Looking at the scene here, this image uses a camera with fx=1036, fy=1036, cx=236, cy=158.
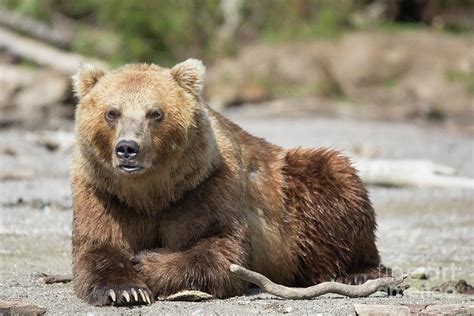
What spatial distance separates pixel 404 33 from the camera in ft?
71.5

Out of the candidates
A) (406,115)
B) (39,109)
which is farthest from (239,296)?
(406,115)

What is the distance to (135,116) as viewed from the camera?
19.0 feet

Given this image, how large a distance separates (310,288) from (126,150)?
132 centimetres

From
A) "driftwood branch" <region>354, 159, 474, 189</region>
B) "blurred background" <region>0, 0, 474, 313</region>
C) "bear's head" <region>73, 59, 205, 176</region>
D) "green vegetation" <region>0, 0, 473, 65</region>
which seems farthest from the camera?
"green vegetation" <region>0, 0, 473, 65</region>

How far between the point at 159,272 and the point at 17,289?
101cm

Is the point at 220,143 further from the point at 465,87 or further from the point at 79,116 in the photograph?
the point at 465,87

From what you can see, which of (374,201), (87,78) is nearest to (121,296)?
(87,78)

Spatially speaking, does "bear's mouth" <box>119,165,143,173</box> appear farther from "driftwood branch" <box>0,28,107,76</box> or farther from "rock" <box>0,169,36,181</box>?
"driftwood branch" <box>0,28,107,76</box>

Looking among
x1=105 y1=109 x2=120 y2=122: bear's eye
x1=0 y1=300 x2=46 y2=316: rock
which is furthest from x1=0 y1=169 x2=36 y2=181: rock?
x1=0 y1=300 x2=46 y2=316: rock

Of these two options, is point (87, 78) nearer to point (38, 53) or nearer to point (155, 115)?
point (155, 115)

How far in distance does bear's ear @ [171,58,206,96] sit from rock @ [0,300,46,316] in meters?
1.63

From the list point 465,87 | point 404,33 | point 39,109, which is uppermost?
point 404,33

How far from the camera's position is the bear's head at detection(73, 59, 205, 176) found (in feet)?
18.6

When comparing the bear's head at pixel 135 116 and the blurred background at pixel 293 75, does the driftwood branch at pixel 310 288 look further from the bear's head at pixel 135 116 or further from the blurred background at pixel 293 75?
the blurred background at pixel 293 75
